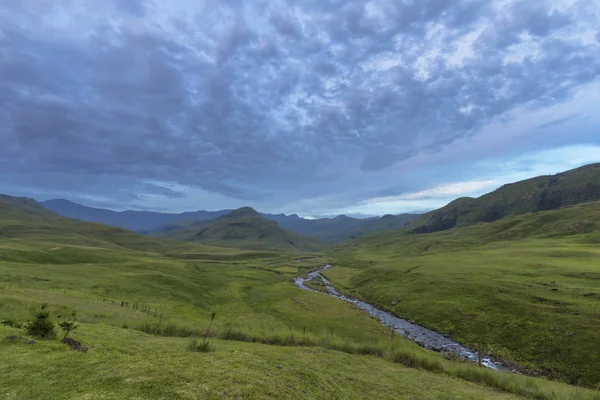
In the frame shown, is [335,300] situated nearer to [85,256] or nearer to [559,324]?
[559,324]

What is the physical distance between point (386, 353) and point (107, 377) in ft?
99.0

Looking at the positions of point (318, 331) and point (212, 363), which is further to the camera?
point (318, 331)

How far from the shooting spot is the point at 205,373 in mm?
18062

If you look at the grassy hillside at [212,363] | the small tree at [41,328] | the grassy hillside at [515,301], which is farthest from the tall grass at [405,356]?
the small tree at [41,328]

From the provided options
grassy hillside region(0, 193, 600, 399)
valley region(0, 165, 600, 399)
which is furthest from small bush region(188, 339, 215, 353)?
grassy hillside region(0, 193, 600, 399)

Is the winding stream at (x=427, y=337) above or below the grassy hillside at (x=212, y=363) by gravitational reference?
below

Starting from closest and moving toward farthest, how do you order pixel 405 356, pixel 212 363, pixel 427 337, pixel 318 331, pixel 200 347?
pixel 212 363 < pixel 200 347 < pixel 405 356 < pixel 427 337 < pixel 318 331

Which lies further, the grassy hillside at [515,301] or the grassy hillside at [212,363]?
the grassy hillside at [515,301]

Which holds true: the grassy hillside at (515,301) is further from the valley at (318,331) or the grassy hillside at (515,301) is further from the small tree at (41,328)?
the small tree at (41,328)

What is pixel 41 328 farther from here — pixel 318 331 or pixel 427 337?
pixel 427 337

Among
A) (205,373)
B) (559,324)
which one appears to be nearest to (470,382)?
(205,373)

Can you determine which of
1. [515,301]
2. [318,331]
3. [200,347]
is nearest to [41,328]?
[200,347]

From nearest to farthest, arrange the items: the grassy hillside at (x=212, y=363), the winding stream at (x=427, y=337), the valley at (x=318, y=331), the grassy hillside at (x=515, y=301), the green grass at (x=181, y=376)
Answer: the green grass at (x=181, y=376) < the grassy hillside at (x=212, y=363) < the valley at (x=318, y=331) < the grassy hillside at (x=515, y=301) < the winding stream at (x=427, y=337)

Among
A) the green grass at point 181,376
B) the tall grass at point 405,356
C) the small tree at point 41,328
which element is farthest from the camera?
the tall grass at point 405,356
